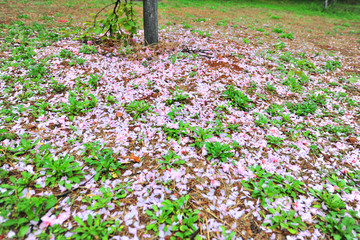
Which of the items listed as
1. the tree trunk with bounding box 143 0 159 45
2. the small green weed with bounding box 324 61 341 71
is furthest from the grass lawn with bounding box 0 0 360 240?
the tree trunk with bounding box 143 0 159 45

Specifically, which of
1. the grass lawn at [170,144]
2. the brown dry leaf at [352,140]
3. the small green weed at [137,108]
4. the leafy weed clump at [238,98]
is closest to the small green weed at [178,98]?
the grass lawn at [170,144]

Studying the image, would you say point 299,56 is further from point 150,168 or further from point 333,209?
point 150,168

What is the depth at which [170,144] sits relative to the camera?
3.33 meters

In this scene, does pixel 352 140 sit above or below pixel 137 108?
below

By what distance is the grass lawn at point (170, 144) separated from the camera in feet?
7.38

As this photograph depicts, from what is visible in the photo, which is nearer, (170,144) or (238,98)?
(170,144)

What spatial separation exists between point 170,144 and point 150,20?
15.2 ft

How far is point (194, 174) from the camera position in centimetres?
287

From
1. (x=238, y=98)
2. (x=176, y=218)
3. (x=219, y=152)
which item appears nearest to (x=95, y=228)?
(x=176, y=218)

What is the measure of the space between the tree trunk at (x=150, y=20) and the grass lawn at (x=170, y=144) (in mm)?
347

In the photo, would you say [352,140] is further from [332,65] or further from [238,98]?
[332,65]

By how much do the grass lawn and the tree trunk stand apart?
35 cm

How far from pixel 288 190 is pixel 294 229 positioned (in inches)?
22.6

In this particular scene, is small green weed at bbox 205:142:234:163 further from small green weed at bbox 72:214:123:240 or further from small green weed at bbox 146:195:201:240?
small green weed at bbox 72:214:123:240
